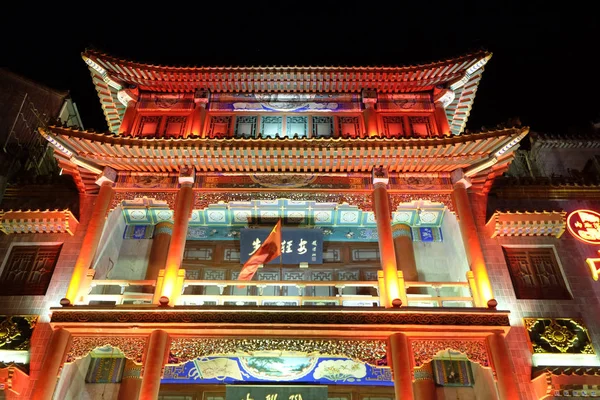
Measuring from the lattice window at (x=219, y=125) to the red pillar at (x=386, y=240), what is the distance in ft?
15.4

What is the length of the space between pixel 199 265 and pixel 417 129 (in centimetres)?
740

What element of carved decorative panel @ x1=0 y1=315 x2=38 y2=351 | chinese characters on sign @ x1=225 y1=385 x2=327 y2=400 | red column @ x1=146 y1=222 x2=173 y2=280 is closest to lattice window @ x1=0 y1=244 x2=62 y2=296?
carved decorative panel @ x1=0 y1=315 x2=38 y2=351

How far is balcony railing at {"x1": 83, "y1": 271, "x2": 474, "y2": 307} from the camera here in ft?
36.4

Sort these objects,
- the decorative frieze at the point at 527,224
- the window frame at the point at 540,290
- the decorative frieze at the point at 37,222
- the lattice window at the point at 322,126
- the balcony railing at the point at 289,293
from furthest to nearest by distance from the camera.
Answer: the lattice window at the point at 322,126
the decorative frieze at the point at 37,222
the decorative frieze at the point at 527,224
the window frame at the point at 540,290
the balcony railing at the point at 289,293

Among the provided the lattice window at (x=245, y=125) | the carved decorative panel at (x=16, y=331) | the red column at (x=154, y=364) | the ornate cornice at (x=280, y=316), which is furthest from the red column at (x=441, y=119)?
the carved decorative panel at (x=16, y=331)

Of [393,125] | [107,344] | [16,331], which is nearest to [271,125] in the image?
[393,125]

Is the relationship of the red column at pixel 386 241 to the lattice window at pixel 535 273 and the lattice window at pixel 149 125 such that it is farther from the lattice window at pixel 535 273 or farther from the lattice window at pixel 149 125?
the lattice window at pixel 149 125

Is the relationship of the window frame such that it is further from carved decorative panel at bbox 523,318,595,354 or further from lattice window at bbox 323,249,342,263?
lattice window at bbox 323,249,342,263

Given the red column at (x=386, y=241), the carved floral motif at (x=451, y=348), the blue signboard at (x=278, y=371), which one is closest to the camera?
the carved floral motif at (x=451, y=348)

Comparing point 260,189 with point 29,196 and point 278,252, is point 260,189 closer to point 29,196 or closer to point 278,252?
point 278,252

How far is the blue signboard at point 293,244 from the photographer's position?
1371 centimetres

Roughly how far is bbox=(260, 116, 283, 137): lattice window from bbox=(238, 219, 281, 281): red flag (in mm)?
4027

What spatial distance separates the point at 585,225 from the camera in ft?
41.7

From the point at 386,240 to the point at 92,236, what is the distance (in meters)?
6.73
